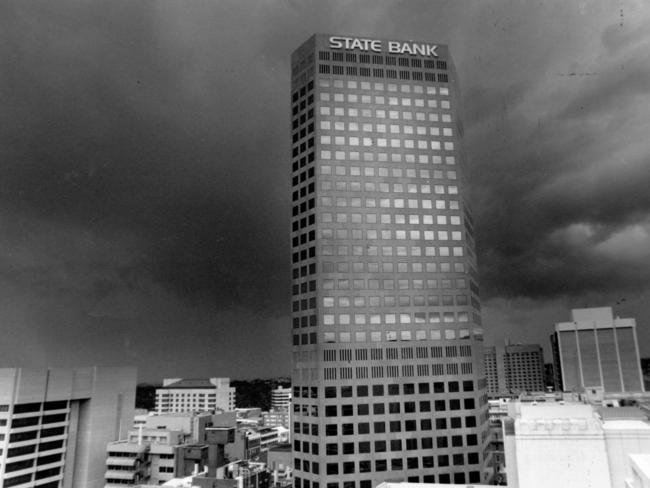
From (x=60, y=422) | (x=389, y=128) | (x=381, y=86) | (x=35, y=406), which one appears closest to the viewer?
(x=35, y=406)

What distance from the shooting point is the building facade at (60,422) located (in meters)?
123

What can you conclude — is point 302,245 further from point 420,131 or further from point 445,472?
point 445,472

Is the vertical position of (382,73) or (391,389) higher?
(382,73)

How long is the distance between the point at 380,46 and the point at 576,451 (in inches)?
4909

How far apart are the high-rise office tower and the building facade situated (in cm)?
6629

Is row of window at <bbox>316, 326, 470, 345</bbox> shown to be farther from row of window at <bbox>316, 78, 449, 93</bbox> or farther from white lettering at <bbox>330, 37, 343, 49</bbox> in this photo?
white lettering at <bbox>330, 37, 343, 49</bbox>

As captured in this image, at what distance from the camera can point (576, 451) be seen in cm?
5234

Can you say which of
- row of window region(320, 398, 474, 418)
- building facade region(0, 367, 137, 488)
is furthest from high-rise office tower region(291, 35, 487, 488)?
building facade region(0, 367, 137, 488)

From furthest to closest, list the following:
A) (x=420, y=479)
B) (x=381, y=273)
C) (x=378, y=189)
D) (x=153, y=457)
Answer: (x=153, y=457) < (x=378, y=189) < (x=381, y=273) < (x=420, y=479)

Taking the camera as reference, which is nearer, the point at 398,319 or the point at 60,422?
the point at 398,319

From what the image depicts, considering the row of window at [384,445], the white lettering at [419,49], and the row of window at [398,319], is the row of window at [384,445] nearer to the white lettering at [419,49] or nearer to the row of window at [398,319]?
the row of window at [398,319]

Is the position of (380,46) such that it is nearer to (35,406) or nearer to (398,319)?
(398,319)

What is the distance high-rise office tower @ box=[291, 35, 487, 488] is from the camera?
121m

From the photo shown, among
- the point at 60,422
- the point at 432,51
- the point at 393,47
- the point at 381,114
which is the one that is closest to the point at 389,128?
the point at 381,114
